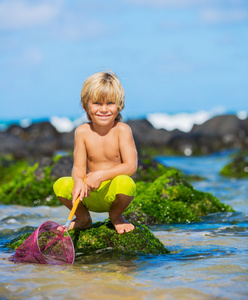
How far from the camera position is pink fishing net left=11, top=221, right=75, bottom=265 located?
469 centimetres

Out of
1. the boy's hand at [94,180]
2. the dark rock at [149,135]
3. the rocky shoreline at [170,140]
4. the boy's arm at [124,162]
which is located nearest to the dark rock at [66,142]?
the rocky shoreline at [170,140]

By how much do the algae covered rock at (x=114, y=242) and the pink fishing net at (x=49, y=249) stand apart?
304 millimetres

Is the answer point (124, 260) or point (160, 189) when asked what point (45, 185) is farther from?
point (124, 260)

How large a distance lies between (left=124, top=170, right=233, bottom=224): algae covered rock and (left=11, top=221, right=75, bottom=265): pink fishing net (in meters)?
2.18

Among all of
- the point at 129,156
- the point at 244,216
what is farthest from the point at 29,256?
the point at 244,216

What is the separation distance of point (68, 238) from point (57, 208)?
13.3 feet

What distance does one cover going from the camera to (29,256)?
4.72 metres

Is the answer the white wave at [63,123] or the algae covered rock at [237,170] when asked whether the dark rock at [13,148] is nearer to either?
the algae covered rock at [237,170]

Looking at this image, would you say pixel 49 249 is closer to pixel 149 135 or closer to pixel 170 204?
pixel 170 204

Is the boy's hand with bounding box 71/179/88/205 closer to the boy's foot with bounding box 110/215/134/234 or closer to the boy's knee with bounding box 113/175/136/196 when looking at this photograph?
the boy's knee with bounding box 113/175/136/196

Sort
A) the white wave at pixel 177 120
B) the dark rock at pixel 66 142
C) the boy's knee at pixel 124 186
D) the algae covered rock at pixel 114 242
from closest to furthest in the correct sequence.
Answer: the boy's knee at pixel 124 186 < the algae covered rock at pixel 114 242 < the dark rock at pixel 66 142 < the white wave at pixel 177 120

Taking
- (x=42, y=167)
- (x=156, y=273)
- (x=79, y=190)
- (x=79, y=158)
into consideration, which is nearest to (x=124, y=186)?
(x=79, y=190)

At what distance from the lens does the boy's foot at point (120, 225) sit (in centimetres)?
514

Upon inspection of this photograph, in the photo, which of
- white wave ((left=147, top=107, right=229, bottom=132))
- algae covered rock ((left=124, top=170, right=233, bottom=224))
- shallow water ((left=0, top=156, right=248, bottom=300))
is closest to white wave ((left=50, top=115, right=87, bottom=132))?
white wave ((left=147, top=107, right=229, bottom=132))
